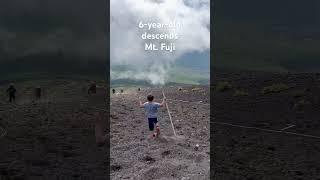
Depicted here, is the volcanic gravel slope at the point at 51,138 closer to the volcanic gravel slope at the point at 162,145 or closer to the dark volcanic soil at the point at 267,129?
the volcanic gravel slope at the point at 162,145

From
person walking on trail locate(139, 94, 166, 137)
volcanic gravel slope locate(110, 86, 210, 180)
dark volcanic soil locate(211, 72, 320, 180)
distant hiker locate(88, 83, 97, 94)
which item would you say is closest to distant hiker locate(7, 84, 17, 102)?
distant hiker locate(88, 83, 97, 94)

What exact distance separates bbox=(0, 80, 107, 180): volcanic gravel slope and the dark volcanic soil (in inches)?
184

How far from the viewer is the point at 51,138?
22.2 m

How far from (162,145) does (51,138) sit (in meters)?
5.41

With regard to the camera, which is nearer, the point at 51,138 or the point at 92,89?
the point at 51,138

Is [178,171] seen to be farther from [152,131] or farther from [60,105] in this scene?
[60,105]

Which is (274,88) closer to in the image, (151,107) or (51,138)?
(51,138)

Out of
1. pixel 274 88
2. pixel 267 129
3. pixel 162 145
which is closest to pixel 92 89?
pixel 274 88

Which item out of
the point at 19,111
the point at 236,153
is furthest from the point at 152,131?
the point at 19,111

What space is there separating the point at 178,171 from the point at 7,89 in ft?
67.5

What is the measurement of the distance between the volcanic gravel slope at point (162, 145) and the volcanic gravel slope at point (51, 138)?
0.83m

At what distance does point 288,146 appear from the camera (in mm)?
21156

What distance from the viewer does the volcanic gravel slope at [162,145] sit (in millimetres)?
16906

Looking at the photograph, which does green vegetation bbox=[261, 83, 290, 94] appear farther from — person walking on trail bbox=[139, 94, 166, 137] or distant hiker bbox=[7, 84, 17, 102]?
person walking on trail bbox=[139, 94, 166, 137]
